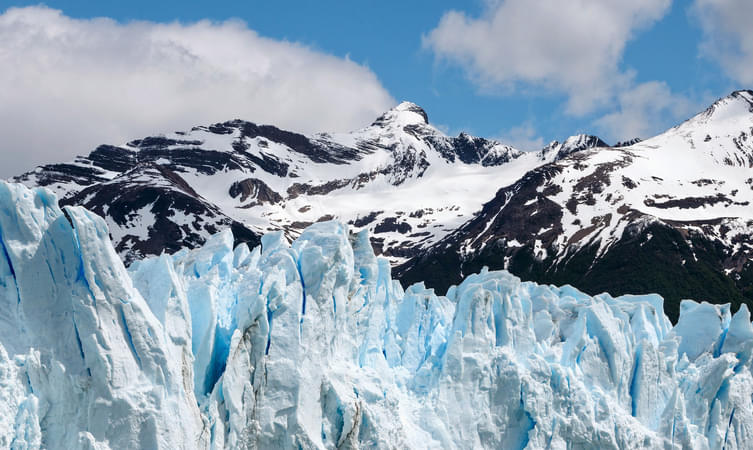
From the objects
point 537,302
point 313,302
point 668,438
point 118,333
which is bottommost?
point 668,438

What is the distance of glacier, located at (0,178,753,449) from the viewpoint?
69.5ft

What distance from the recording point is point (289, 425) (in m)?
25.6

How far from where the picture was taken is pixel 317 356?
2702cm

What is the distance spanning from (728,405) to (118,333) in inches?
1084

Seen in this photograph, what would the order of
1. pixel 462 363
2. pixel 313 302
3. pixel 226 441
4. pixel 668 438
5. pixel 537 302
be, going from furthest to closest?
pixel 537 302 → pixel 668 438 → pixel 462 363 → pixel 313 302 → pixel 226 441

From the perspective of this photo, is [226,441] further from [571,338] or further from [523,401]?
[571,338]

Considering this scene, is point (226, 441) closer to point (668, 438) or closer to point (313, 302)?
point (313, 302)

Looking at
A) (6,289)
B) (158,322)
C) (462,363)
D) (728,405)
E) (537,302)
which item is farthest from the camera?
(537,302)

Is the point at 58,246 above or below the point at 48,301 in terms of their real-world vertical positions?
above

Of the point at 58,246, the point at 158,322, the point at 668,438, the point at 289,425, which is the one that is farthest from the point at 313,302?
the point at 668,438

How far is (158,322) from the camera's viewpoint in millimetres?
22641

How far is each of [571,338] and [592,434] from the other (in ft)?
14.6

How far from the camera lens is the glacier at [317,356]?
21.2 metres

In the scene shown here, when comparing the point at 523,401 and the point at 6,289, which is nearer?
the point at 6,289
